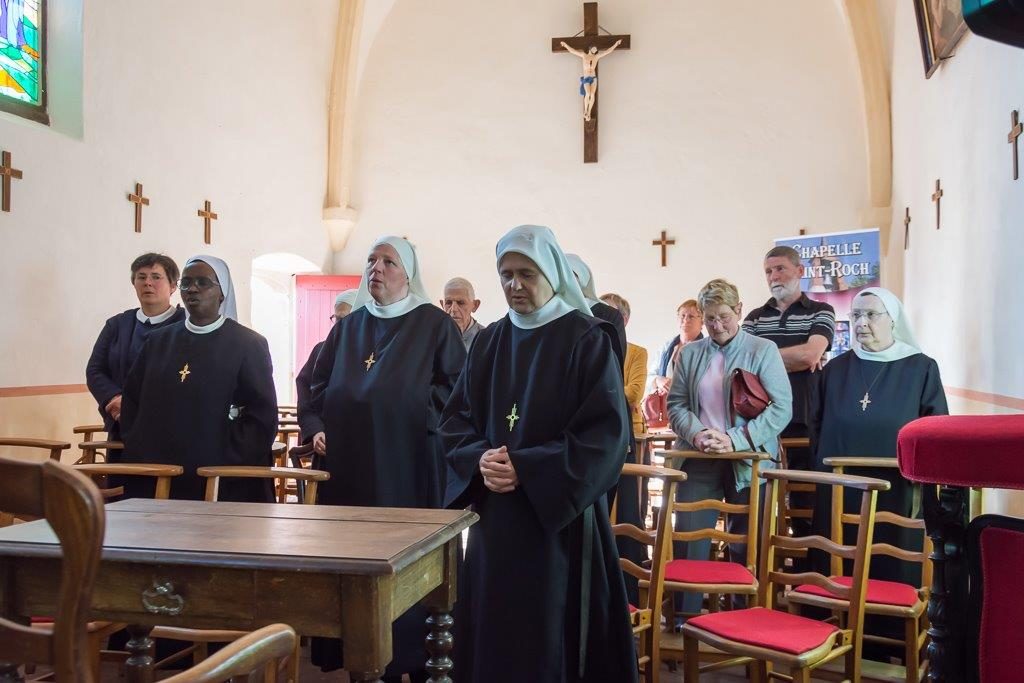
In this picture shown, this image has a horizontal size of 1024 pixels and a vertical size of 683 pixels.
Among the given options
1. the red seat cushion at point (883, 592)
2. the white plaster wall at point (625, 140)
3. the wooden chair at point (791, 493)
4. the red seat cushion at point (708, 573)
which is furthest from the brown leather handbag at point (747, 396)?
the white plaster wall at point (625, 140)

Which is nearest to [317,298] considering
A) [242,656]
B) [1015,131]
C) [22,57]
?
[22,57]

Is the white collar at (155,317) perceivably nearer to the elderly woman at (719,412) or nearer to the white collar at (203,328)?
the white collar at (203,328)

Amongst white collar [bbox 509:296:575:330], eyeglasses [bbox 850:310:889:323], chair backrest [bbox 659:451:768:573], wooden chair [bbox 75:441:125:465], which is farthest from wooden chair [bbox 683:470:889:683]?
wooden chair [bbox 75:441:125:465]

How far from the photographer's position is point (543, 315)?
318 centimetres

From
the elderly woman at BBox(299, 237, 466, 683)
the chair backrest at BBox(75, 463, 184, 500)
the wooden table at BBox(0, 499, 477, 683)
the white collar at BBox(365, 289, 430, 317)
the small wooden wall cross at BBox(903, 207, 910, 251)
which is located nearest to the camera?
the wooden table at BBox(0, 499, 477, 683)

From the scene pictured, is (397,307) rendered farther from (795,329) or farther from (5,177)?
(5,177)

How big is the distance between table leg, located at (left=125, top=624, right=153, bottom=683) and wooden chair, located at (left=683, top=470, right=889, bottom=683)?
1.66 metres

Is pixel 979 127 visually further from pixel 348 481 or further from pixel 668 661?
pixel 348 481

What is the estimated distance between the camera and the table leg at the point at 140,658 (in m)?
2.58

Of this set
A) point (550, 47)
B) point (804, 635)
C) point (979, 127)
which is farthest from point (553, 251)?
point (550, 47)

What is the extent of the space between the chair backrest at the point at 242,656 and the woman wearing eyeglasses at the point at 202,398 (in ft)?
8.75

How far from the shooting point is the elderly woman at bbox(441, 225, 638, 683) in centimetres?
293

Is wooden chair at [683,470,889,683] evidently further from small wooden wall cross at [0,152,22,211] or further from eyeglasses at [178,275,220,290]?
small wooden wall cross at [0,152,22,211]

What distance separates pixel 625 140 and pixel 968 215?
5.19m
